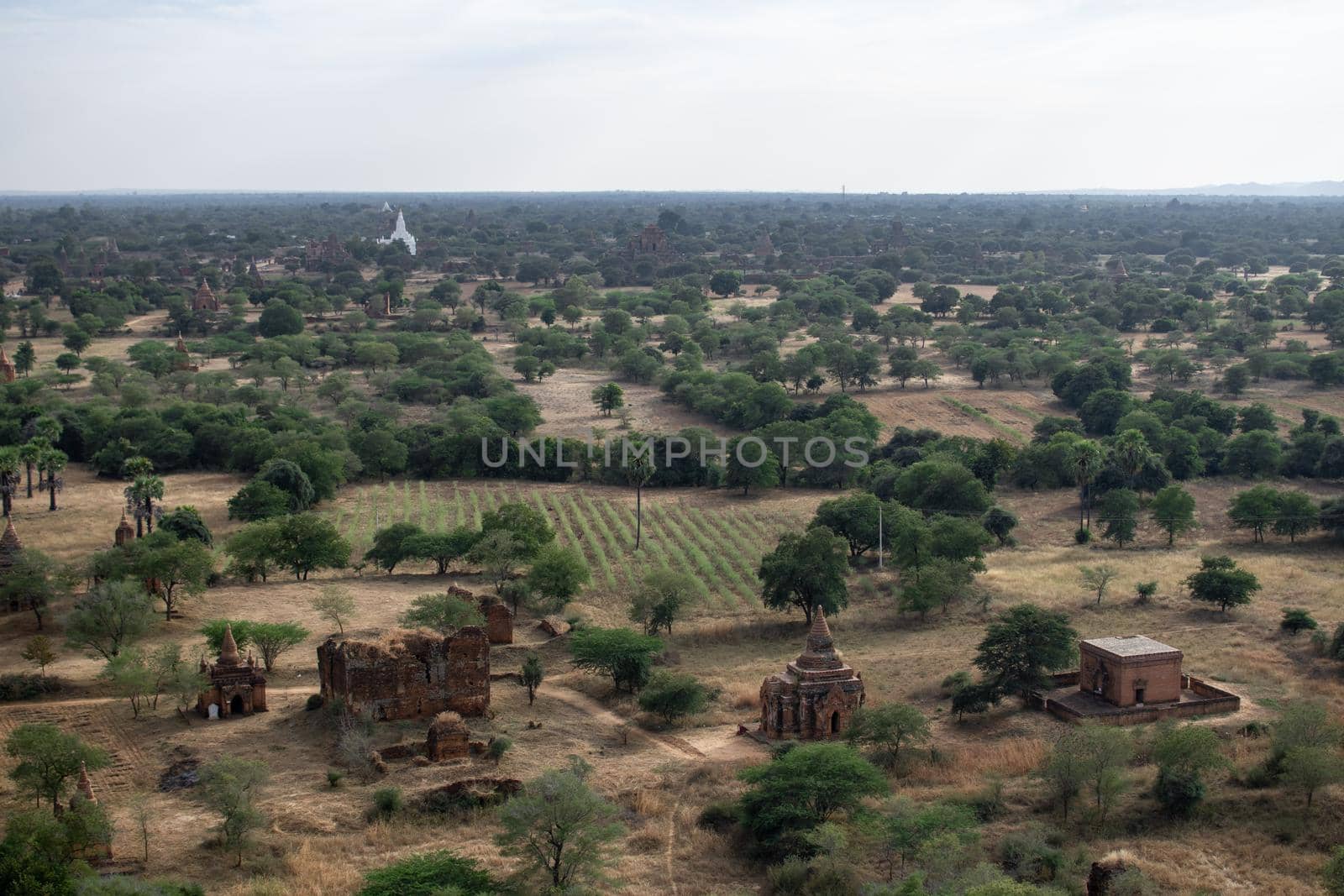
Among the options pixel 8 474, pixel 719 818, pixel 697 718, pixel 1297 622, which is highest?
pixel 8 474

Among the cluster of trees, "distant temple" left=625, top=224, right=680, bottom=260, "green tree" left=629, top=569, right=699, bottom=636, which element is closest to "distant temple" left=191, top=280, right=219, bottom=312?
"distant temple" left=625, top=224, right=680, bottom=260

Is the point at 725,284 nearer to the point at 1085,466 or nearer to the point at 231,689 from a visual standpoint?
the point at 1085,466

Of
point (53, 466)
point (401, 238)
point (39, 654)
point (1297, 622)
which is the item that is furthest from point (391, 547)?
point (401, 238)

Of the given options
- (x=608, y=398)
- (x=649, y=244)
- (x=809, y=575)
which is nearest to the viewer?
(x=809, y=575)

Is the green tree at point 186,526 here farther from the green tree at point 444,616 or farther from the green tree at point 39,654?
the green tree at point 444,616

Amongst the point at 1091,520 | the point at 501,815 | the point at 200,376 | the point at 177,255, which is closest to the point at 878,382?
the point at 1091,520

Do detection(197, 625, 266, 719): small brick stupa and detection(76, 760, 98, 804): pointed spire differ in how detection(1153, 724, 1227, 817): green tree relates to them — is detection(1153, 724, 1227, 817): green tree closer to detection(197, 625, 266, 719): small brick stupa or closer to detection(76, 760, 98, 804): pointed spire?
detection(197, 625, 266, 719): small brick stupa

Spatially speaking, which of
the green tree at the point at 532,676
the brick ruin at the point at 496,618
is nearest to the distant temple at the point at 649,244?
the brick ruin at the point at 496,618
